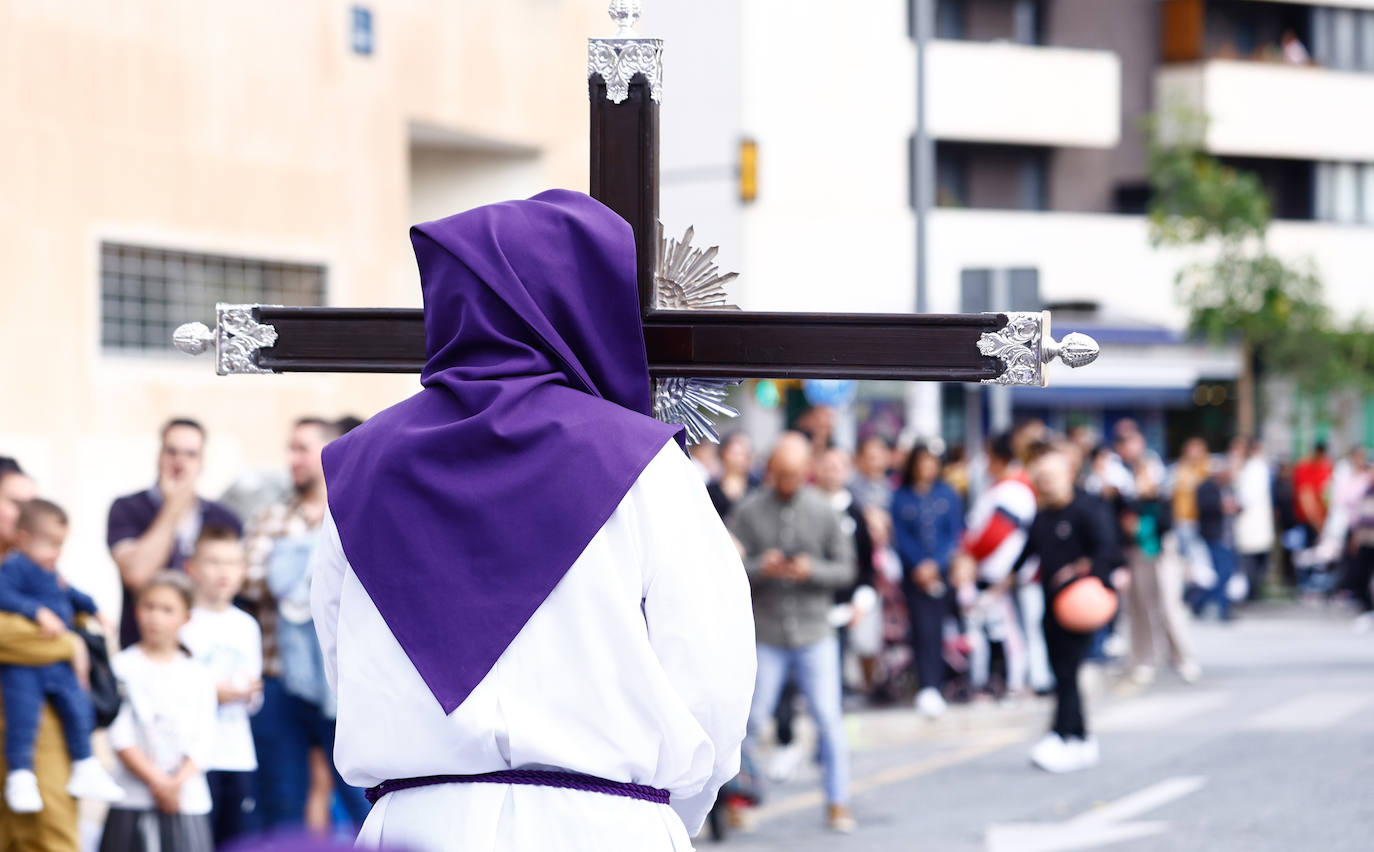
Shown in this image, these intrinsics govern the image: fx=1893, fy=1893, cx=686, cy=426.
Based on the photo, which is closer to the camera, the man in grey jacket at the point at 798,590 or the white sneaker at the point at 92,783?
the white sneaker at the point at 92,783

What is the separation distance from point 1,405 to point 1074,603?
6576 mm

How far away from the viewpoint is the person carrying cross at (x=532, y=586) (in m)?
2.82

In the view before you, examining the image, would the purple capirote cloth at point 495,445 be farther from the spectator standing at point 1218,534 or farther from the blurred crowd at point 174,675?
the spectator standing at point 1218,534

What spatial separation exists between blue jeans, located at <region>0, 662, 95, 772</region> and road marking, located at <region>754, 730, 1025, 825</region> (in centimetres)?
390

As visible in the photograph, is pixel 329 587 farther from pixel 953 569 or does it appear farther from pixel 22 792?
pixel 953 569

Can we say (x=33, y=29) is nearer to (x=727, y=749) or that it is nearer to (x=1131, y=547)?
(x=1131, y=547)

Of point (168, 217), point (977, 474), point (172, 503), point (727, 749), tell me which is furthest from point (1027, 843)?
point (977, 474)

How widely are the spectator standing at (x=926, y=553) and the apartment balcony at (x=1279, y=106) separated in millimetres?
22373

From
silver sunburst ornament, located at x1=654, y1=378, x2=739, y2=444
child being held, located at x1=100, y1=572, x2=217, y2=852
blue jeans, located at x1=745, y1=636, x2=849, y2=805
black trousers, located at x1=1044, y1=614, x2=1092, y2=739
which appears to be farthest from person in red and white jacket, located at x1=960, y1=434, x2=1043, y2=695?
silver sunburst ornament, located at x1=654, y1=378, x2=739, y2=444

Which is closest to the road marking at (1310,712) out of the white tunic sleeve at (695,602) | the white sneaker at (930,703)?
the white sneaker at (930,703)

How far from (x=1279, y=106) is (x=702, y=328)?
3449cm

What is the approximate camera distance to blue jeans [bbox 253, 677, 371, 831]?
7344 millimetres

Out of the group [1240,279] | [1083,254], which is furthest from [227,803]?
[1083,254]

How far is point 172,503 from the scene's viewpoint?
768 centimetres
